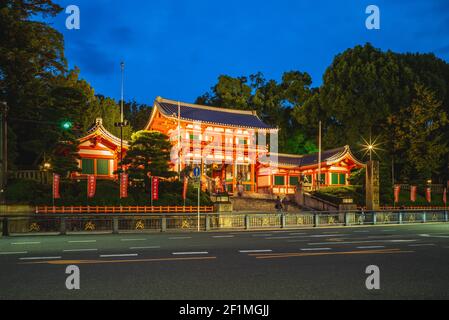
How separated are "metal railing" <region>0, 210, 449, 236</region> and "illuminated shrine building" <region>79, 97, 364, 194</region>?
15.4 m

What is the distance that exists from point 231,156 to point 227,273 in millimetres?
40603

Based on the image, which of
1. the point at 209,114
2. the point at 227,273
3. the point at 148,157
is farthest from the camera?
the point at 209,114

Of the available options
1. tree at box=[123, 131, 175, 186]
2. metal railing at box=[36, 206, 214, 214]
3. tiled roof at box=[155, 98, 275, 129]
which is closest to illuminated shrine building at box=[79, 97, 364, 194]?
tiled roof at box=[155, 98, 275, 129]

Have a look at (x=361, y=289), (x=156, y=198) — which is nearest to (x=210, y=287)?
(x=361, y=289)

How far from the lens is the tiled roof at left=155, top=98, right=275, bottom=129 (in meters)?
46.4

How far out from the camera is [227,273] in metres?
7.96

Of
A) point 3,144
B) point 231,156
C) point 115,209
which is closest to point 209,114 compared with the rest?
point 231,156

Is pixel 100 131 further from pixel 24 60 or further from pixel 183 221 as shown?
pixel 183 221

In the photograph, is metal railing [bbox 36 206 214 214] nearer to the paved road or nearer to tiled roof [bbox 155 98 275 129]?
the paved road

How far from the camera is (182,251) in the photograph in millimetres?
11914

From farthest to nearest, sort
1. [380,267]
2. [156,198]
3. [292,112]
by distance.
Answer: [292,112], [156,198], [380,267]

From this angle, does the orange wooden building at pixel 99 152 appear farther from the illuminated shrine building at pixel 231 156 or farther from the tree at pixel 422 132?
the tree at pixel 422 132

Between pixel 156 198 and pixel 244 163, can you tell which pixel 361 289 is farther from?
pixel 244 163

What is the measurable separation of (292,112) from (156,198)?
3688cm
